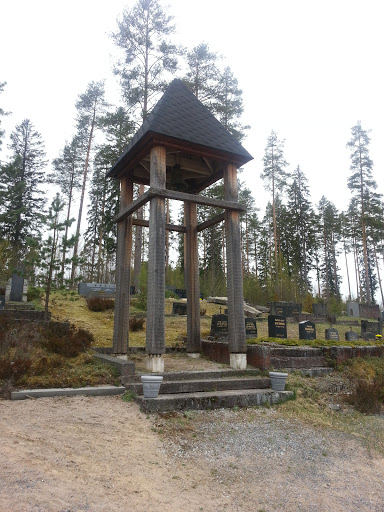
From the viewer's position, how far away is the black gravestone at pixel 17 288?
1591cm

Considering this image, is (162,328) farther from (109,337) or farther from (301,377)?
(109,337)

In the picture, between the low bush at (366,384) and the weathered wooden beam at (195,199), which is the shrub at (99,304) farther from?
the low bush at (366,384)

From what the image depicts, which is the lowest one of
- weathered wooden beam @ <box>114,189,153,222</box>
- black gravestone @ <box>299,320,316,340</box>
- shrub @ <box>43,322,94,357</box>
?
shrub @ <box>43,322,94,357</box>

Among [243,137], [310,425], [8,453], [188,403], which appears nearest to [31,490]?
[8,453]

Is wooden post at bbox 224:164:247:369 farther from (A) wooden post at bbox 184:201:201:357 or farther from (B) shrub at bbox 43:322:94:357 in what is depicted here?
(B) shrub at bbox 43:322:94:357

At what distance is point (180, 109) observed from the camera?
8766 mm

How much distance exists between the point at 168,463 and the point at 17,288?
1436 centimetres

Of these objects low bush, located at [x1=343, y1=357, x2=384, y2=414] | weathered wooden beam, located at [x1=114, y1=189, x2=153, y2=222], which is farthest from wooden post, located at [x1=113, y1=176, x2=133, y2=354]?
low bush, located at [x1=343, y1=357, x2=384, y2=414]

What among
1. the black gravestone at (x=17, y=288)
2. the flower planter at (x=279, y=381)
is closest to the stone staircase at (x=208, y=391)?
the flower planter at (x=279, y=381)

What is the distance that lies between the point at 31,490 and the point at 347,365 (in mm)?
7767

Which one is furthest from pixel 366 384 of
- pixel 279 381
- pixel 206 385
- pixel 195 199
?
pixel 195 199

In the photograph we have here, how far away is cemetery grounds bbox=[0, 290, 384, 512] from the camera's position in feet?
10.00

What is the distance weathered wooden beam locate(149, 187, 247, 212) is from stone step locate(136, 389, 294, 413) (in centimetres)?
388

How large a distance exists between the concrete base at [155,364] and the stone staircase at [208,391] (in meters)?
0.33
